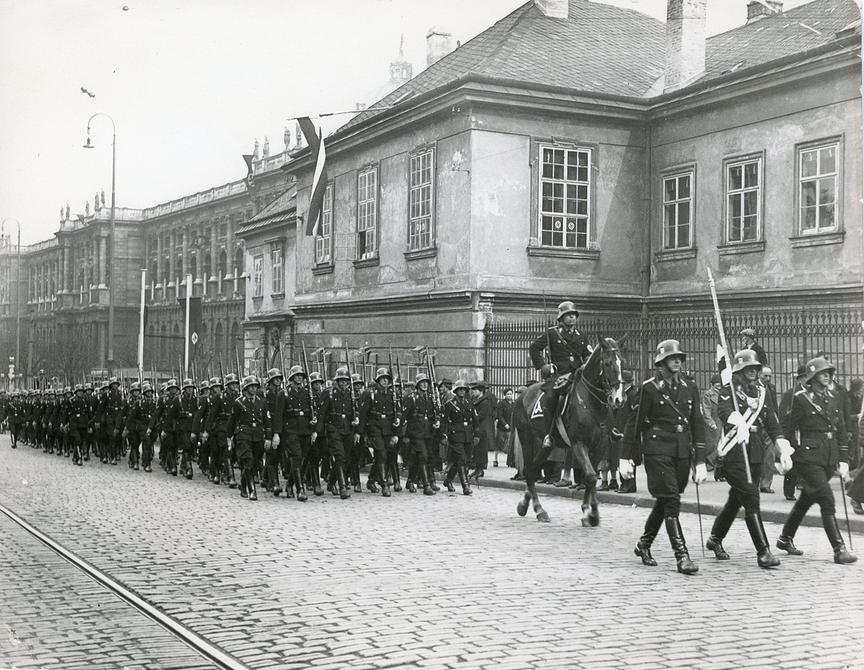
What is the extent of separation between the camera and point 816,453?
408 inches

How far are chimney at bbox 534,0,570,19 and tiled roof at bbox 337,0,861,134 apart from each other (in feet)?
0.53

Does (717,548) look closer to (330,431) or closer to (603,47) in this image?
(330,431)

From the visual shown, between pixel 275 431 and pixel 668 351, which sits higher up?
pixel 668 351

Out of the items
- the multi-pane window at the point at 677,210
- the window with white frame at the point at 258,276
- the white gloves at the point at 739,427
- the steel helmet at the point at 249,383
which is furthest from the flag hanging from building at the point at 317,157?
the window with white frame at the point at 258,276

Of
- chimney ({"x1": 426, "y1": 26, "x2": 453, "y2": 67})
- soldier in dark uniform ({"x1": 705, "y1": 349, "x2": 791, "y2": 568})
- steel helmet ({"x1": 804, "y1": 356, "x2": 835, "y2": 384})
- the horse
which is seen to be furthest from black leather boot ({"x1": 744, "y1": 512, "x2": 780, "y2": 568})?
chimney ({"x1": 426, "y1": 26, "x2": 453, "y2": 67})

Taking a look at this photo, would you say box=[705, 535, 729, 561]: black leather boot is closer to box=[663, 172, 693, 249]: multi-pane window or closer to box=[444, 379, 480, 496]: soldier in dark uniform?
box=[444, 379, 480, 496]: soldier in dark uniform

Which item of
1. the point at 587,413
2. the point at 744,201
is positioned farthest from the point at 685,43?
the point at 587,413

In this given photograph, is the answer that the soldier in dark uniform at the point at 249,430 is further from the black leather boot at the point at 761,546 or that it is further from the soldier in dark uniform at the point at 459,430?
the black leather boot at the point at 761,546

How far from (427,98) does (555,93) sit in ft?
10.1

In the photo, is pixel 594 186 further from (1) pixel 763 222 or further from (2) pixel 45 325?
(2) pixel 45 325

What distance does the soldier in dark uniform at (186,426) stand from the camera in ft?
69.2

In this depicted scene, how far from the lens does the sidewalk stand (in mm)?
13062

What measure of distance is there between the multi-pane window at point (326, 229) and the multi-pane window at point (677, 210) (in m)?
10.6

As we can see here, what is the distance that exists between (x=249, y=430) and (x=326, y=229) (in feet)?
54.8
